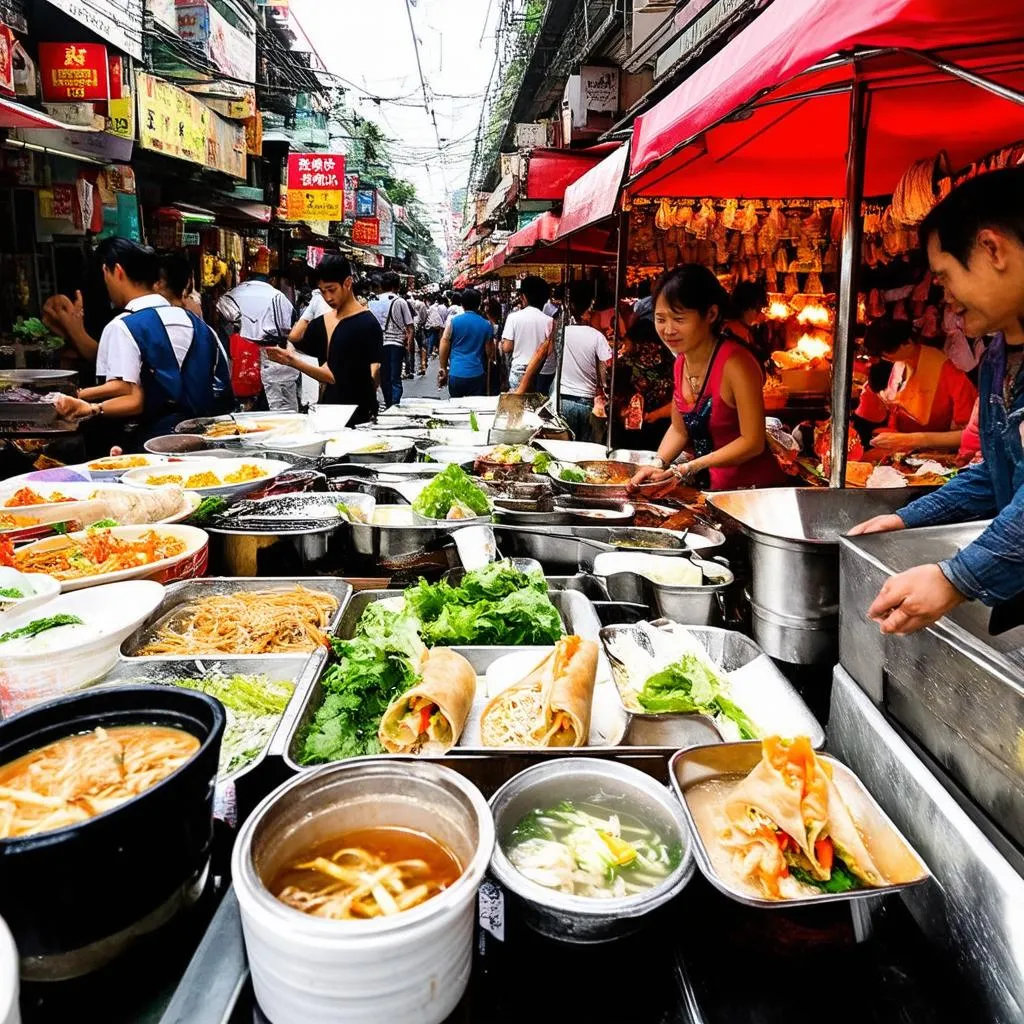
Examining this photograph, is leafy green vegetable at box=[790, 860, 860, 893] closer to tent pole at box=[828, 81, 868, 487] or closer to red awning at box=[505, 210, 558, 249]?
tent pole at box=[828, 81, 868, 487]

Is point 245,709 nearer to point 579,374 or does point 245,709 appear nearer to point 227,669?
point 227,669

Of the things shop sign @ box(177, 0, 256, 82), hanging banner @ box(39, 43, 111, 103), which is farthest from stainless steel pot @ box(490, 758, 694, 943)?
shop sign @ box(177, 0, 256, 82)

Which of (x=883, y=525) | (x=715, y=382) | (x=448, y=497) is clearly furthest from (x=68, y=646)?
(x=715, y=382)

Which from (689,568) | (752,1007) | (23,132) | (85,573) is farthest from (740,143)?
(23,132)

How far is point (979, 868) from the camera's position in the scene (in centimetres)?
134

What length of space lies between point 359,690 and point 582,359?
767cm

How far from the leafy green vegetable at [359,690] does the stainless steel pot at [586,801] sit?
0.54 meters

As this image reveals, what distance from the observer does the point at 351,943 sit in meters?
0.98

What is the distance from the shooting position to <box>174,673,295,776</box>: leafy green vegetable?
196cm

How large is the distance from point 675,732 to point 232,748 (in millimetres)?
1239

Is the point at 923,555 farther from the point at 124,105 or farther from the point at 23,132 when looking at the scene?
the point at 124,105

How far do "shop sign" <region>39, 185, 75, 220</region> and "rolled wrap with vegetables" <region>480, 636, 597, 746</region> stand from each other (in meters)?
9.37

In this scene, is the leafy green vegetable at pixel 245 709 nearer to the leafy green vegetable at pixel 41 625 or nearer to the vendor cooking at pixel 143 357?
the leafy green vegetable at pixel 41 625

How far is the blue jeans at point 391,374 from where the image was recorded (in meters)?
12.0
